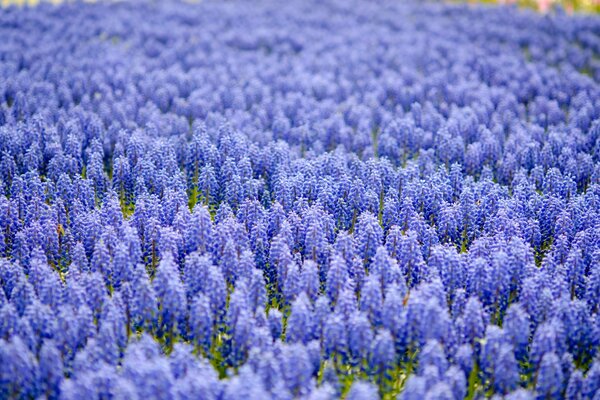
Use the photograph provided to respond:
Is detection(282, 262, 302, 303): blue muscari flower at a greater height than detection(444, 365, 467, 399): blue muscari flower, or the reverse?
detection(282, 262, 302, 303): blue muscari flower

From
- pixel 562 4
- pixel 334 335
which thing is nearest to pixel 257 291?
pixel 334 335

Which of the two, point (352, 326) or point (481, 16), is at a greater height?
point (481, 16)

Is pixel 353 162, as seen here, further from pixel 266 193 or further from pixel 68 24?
pixel 68 24

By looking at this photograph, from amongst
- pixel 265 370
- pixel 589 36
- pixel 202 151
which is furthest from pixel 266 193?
pixel 589 36

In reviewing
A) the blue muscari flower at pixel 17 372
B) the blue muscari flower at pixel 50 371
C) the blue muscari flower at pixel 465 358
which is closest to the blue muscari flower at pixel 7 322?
the blue muscari flower at pixel 17 372

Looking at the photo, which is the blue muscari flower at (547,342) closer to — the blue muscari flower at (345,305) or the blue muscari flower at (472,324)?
the blue muscari flower at (472,324)

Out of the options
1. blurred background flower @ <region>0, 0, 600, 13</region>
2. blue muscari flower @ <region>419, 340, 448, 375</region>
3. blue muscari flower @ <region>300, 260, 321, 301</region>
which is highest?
blurred background flower @ <region>0, 0, 600, 13</region>

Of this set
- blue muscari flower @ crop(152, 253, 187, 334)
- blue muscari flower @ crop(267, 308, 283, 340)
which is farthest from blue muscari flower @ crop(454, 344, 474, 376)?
blue muscari flower @ crop(152, 253, 187, 334)

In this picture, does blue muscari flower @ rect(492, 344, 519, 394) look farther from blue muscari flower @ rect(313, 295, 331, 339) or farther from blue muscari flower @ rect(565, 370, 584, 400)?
blue muscari flower @ rect(313, 295, 331, 339)
